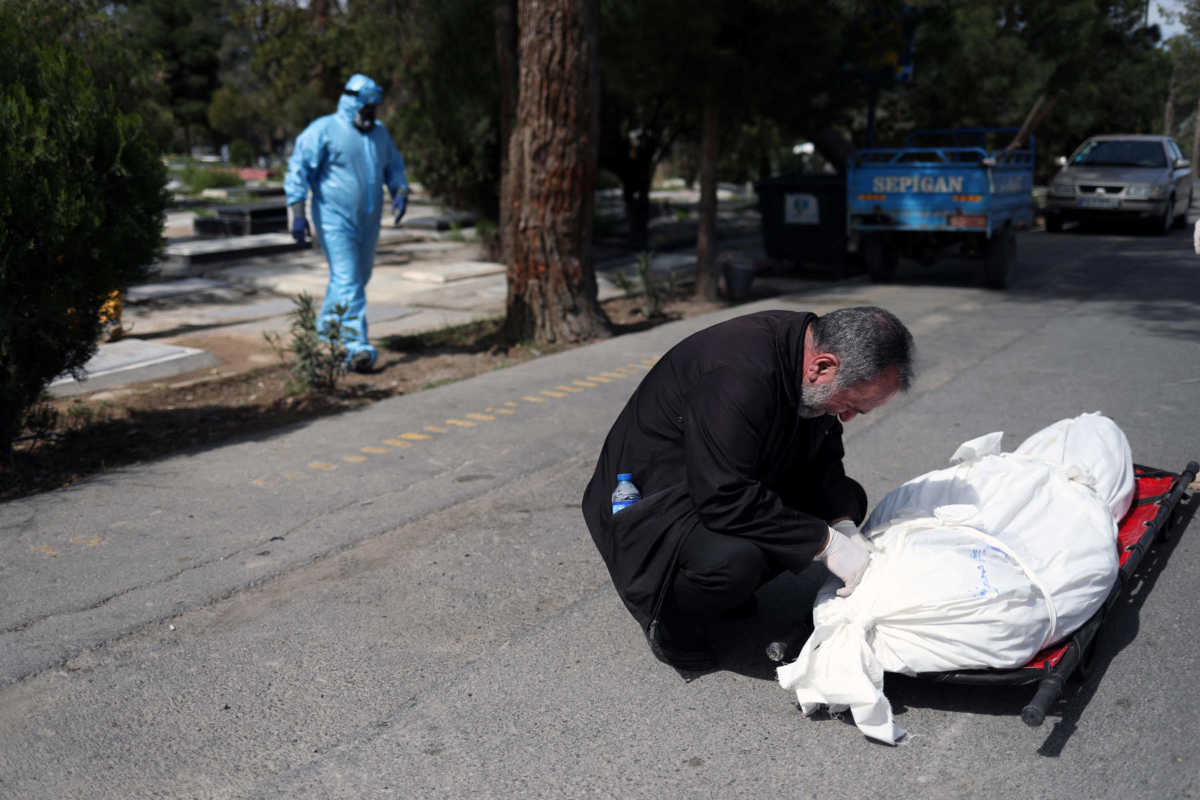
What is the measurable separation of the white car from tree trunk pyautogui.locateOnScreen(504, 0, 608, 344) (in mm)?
12328

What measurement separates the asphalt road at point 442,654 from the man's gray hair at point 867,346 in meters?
1.01

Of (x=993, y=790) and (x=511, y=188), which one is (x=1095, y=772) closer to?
(x=993, y=790)

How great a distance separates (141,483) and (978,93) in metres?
18.7

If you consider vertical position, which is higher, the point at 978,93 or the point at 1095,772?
the point at 978,93

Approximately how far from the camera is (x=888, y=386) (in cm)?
303

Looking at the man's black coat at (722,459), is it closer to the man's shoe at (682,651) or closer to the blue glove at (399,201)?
the man's shoe at (682,651)

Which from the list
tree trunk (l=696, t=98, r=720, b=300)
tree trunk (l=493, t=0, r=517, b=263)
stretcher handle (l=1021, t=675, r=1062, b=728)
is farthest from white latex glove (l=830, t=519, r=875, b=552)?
tree trunk (l=493, t=0, r=517, b=263)

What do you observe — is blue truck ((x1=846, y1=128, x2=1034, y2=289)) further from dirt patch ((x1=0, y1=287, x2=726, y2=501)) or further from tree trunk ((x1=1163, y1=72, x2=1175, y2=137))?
tree trunk ((x1=1163, y1=72, x2=1175, y2=137))

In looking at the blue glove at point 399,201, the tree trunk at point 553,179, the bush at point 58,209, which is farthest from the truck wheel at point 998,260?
the bush at point 58,209

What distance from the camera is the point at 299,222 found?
25.8ft

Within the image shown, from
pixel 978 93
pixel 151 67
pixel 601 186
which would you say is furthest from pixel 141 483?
pixel 978 93

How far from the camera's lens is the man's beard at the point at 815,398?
121 inches

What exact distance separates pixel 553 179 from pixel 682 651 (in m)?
6.04

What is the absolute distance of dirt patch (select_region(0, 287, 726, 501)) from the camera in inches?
228
